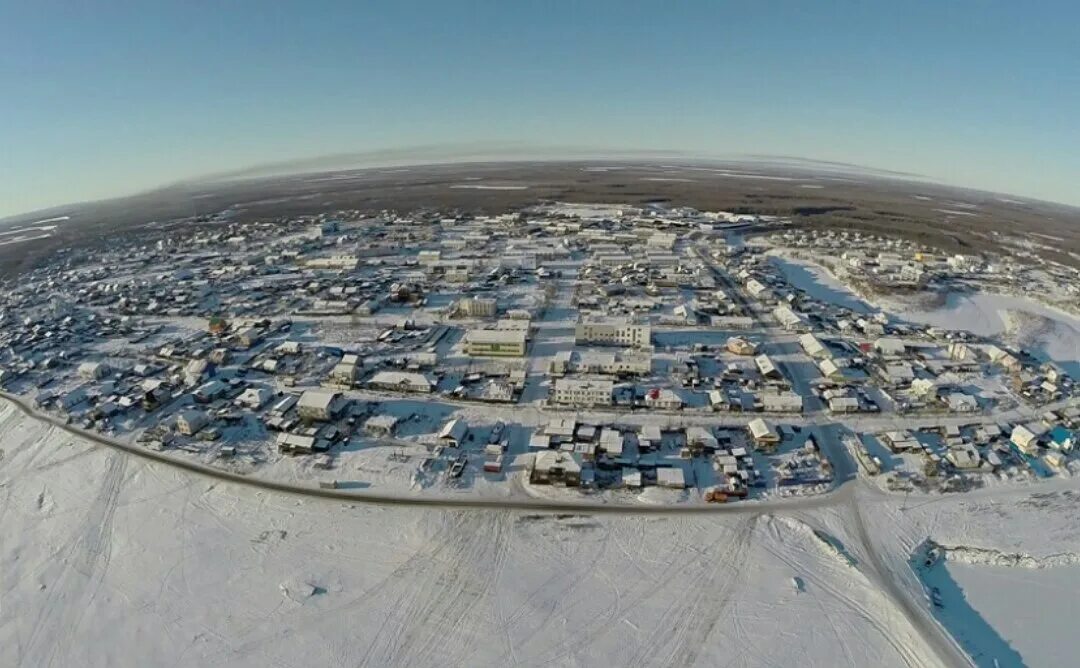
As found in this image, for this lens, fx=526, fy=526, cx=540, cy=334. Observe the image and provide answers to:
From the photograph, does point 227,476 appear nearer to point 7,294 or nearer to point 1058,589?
point 1058,589

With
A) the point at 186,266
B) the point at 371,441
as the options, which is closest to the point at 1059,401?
the point at 371,441

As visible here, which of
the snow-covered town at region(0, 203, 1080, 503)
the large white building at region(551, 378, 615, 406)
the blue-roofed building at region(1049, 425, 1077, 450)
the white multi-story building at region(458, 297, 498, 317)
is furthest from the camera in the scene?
the white multi-story building at region(458, 297, 498, 317)

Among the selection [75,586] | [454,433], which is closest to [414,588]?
[454,433]

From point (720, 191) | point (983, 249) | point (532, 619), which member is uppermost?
point (720, 191)

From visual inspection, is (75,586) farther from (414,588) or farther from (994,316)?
(994,316)

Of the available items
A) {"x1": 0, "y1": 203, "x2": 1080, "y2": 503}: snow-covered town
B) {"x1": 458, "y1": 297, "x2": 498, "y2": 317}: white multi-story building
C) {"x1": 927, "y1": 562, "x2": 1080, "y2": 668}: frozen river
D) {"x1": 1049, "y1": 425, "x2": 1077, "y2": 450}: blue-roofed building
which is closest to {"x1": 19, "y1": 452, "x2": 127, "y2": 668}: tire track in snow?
{"x1": 0, "y1": 203, "x2": 1080, "y2": 503}: snow-covered town

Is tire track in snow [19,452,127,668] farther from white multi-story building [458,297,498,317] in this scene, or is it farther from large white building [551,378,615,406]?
white multi-story building [458,297,498,317]

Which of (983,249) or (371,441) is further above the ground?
(983,249)
